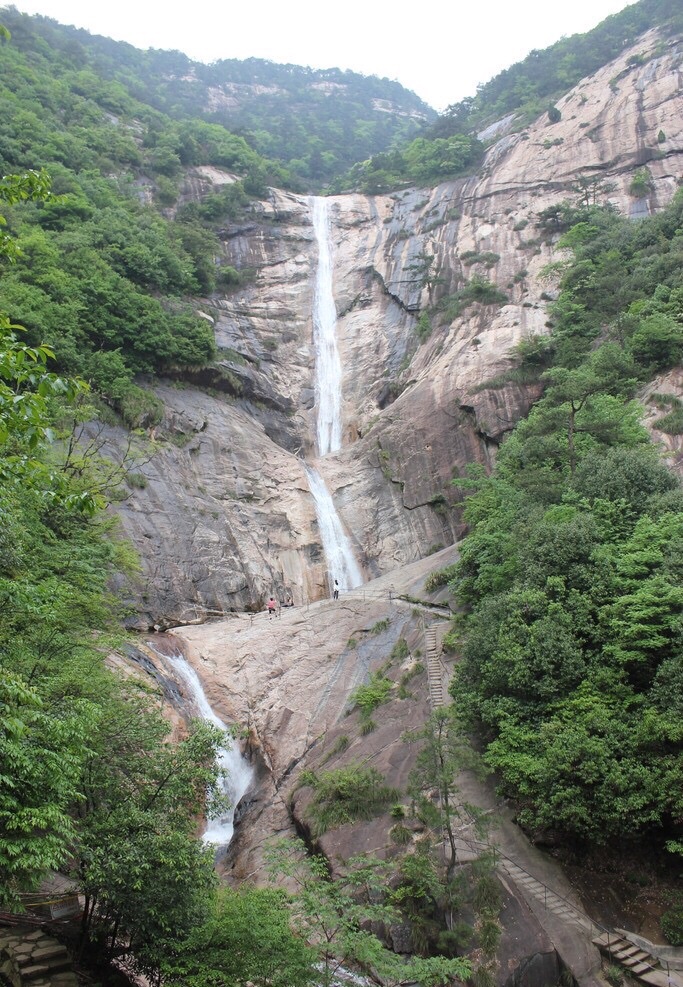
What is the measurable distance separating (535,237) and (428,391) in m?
15.4

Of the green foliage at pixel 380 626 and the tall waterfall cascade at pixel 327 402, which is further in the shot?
the tall waterfall cascade at pixel 327 402

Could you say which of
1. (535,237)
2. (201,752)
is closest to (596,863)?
(201,752)

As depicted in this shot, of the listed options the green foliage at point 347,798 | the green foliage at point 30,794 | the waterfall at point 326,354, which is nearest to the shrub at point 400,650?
the green foliage at point 347,798

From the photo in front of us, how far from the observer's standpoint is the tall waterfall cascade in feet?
104

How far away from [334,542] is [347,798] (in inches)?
694

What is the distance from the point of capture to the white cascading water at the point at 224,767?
699 inches

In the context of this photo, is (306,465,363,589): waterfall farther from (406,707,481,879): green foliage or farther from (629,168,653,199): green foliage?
(629,168,653,199): green foliage

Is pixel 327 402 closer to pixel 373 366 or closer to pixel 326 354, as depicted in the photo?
pixel 373 366

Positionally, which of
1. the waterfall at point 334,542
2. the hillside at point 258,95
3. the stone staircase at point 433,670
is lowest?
the stone staircase at point 433,670

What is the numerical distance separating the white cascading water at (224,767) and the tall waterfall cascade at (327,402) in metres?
10.9

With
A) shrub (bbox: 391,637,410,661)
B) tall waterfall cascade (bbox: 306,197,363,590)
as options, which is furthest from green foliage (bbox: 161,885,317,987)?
tall waterfall cascade (bbox: 306,197,363,590)

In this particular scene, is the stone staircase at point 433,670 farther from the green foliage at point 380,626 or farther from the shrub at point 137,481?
the shrub at point 137,481

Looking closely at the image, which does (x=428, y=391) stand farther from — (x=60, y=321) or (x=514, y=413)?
(x=60, y=321)

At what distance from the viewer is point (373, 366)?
138 feet
